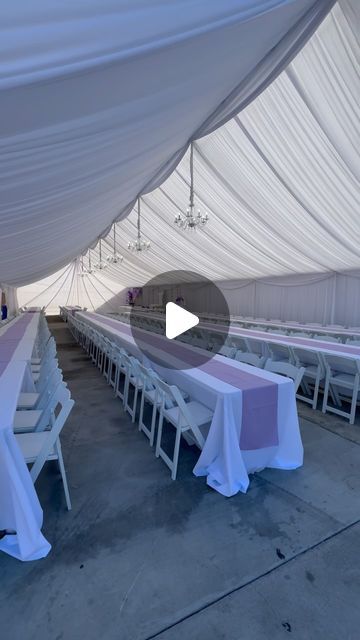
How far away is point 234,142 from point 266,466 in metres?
4.53

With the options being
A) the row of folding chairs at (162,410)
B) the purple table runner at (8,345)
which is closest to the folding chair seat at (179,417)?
the row of folding chairs at (162,410)

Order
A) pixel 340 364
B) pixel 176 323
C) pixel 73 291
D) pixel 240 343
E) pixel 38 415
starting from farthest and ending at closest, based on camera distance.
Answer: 1. pixel 73 291
2. pixel 176 323
3. pixel 240 343
4. pixel 340 364
5. pixel 38 415

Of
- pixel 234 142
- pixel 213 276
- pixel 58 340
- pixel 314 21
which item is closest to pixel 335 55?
pixel 314 21

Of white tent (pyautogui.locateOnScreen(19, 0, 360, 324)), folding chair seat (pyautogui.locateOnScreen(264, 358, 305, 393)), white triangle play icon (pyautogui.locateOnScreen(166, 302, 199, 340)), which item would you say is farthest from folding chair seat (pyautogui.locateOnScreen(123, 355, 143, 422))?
white tent (pyautogui.locateOnScreen(19, 0, 360, 324))

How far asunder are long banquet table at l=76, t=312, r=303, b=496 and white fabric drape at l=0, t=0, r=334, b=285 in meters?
1.94

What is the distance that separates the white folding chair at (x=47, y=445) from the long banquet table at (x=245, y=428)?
106 centimetres

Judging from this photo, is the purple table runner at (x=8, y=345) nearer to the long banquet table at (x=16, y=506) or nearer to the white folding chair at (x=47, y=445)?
the white folding chair at (x=47, y=445)

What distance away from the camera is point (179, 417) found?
2588 millimetres

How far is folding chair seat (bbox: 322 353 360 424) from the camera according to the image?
3.65 m

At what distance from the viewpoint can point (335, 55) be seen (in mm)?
3158

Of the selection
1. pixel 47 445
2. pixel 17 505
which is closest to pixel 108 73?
pixel 47 445

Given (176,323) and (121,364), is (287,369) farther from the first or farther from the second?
(176,323)

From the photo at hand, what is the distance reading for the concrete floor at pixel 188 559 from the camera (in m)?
1.49

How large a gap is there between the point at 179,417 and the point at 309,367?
2726 mm
